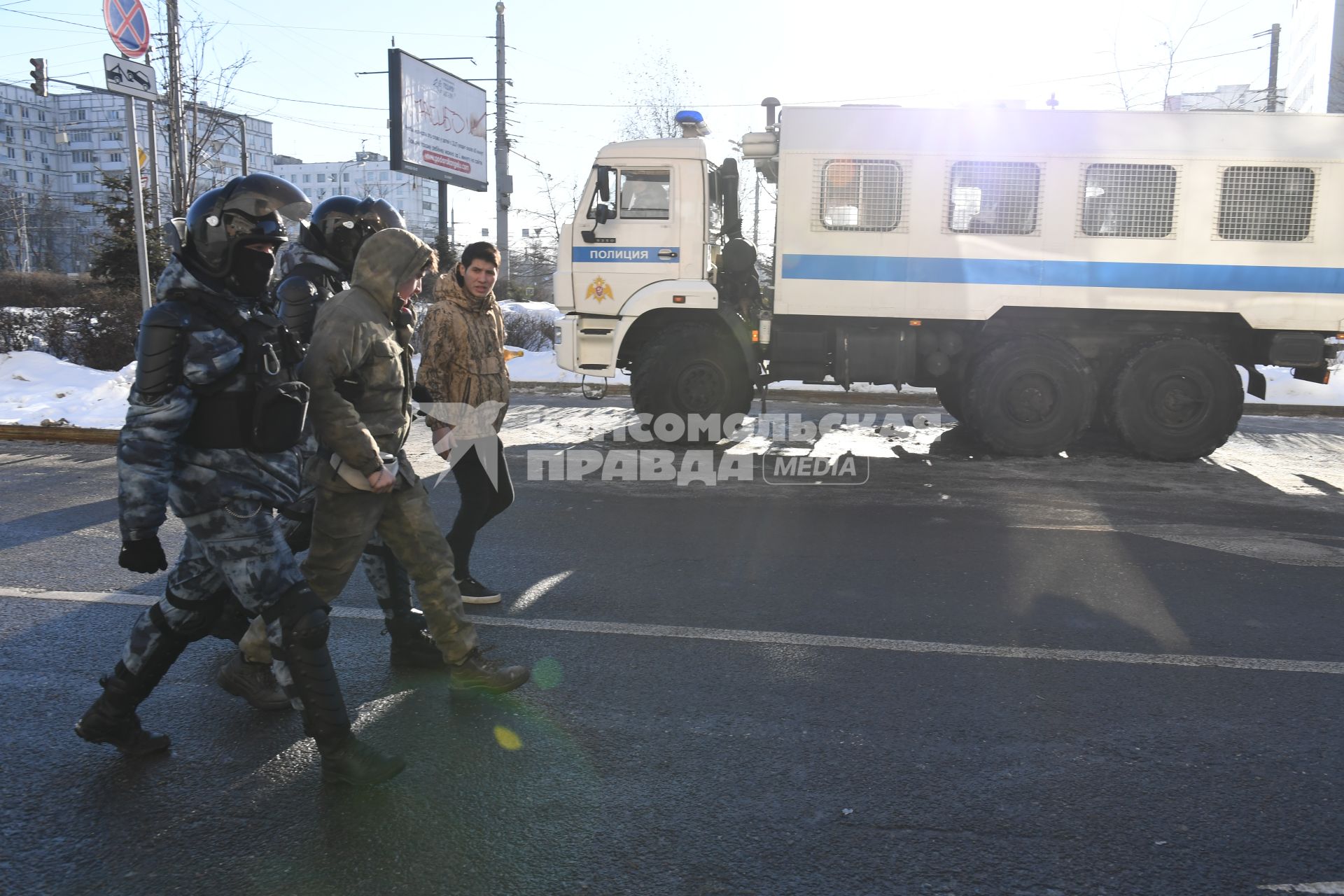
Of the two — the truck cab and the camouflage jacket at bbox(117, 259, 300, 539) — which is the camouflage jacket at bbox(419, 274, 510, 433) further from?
the truck cab

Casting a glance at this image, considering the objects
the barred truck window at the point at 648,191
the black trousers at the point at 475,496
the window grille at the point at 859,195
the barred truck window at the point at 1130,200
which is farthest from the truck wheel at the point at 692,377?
the black trousers at the point at 475,496

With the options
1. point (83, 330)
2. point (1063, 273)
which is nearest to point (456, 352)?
point (1063, 273)

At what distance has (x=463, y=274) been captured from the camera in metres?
4.55

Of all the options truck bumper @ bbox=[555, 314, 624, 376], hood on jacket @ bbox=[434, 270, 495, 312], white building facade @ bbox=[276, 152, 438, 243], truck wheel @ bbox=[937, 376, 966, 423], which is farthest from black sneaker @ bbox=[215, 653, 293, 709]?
white building facade @ bbox=[276, 152, 438, 243]

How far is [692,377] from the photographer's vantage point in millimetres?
9625

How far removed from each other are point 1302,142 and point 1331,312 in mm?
1598

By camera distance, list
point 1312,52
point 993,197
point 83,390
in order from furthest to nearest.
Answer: point 1312,52, point 83,390, point 993,197

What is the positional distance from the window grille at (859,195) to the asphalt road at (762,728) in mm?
3922

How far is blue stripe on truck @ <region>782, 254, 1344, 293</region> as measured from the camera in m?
9.00

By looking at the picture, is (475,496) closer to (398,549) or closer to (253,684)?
(398,549)

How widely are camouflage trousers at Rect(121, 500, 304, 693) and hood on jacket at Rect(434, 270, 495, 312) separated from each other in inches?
69.9

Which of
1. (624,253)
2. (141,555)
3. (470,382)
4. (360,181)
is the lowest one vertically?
(141,555)

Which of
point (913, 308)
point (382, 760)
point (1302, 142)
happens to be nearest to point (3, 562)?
point (382, 760)

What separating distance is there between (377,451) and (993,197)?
7529 mm
